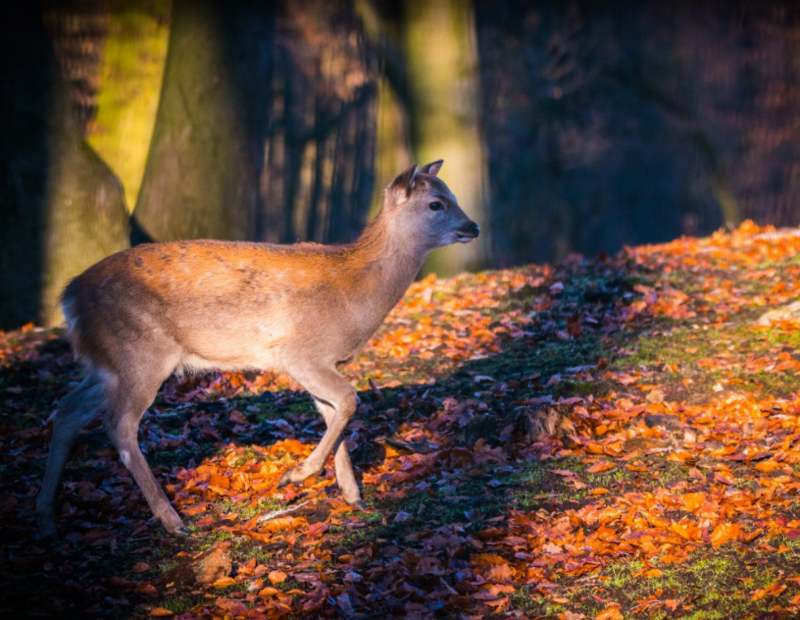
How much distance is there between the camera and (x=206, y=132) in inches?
565

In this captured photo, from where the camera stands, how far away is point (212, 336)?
7008 mm

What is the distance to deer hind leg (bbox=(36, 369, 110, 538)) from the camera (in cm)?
650

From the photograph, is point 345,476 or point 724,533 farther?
point 345,476

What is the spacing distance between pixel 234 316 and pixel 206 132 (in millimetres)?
8011

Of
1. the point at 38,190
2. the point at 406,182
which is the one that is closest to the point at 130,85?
the point at 38,190

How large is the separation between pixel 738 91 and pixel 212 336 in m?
21.8

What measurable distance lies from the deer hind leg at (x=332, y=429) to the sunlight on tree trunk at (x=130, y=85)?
1013cm

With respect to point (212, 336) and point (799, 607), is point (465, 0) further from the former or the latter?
point (799, 607)

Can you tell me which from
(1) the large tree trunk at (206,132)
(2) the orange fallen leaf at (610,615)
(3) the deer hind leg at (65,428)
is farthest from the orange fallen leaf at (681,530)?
(1) the large tree trunk at (206,132)

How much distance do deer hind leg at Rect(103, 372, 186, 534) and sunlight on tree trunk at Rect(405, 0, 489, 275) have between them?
9.34m

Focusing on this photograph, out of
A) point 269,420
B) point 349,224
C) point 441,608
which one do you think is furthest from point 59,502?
point 349,224

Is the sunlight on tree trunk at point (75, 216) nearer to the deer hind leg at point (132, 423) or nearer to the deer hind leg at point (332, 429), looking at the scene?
the deer hind leg at point (132, 423)

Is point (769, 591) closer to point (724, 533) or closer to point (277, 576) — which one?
point (724, 533)

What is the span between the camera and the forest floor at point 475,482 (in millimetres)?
5441
